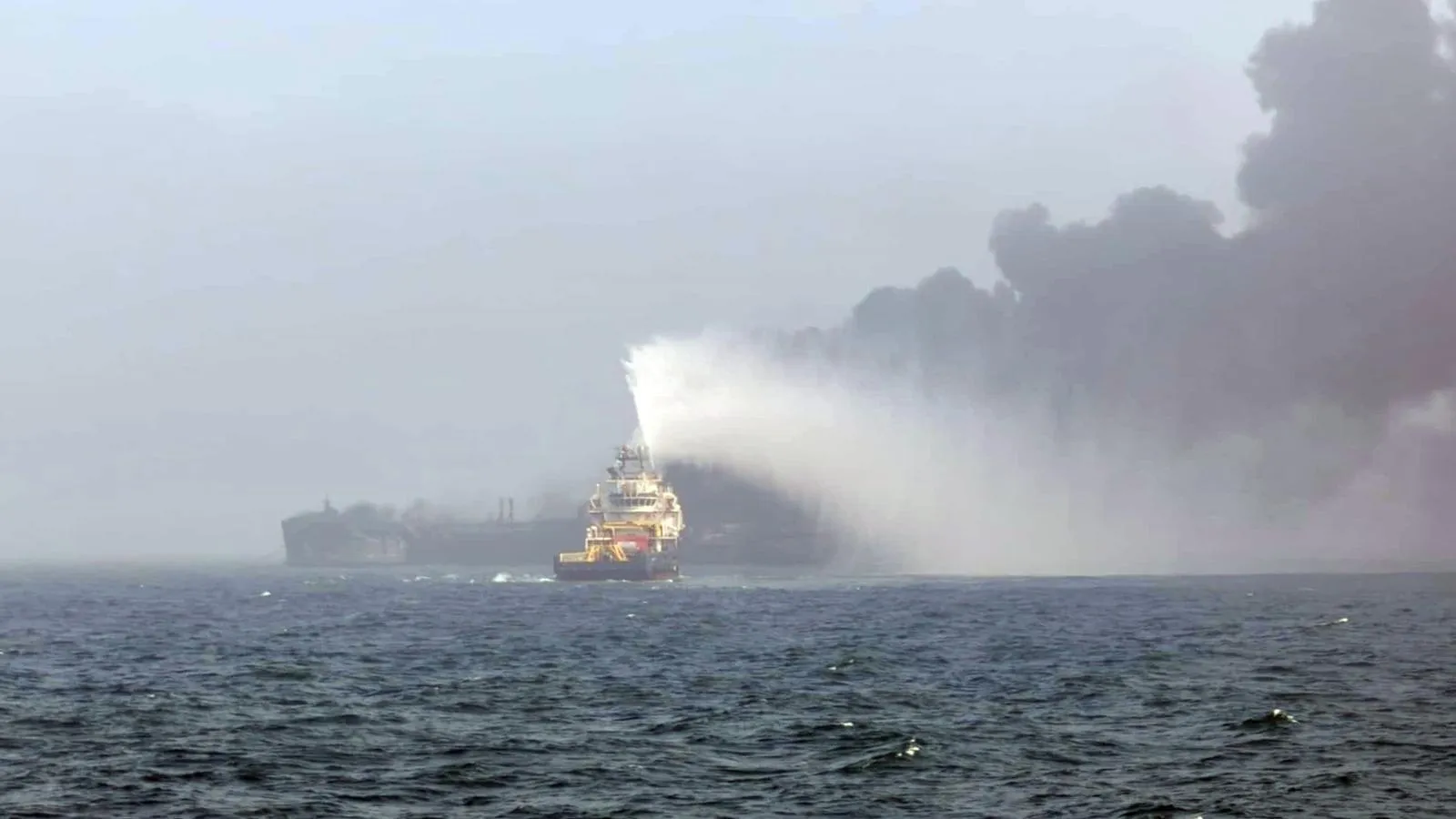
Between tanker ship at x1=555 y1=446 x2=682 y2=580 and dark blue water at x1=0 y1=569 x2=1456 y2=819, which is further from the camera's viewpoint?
tanker ship at x1=555 y1=446 x2=682 y2=580

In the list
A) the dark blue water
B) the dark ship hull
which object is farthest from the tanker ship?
the dark blue water

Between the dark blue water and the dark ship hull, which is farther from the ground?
the dark ship hull

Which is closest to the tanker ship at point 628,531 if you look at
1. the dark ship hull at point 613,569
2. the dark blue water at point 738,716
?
the dark ship hull at point 613,569

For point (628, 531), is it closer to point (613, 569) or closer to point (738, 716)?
point (613, 569)

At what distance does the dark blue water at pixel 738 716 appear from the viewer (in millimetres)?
35625

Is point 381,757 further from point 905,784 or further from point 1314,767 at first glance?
point 1314,767

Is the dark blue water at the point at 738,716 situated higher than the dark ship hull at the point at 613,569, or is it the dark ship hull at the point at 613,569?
the dark ship hull at the point at 613,569

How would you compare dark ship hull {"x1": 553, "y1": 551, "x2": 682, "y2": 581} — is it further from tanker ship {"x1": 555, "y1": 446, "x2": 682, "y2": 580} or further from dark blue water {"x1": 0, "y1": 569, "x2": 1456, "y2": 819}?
dark blue water {"x1": 0, "y1": 569, "x2": 1456, "y2": 819}

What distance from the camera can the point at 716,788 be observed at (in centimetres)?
3666

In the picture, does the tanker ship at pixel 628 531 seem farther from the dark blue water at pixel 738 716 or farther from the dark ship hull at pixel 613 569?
the dark blue water at pixel 738 716

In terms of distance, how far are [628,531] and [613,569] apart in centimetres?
712

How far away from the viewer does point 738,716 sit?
160 feet

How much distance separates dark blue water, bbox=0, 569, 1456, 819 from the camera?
117ft

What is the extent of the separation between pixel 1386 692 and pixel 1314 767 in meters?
15.5
